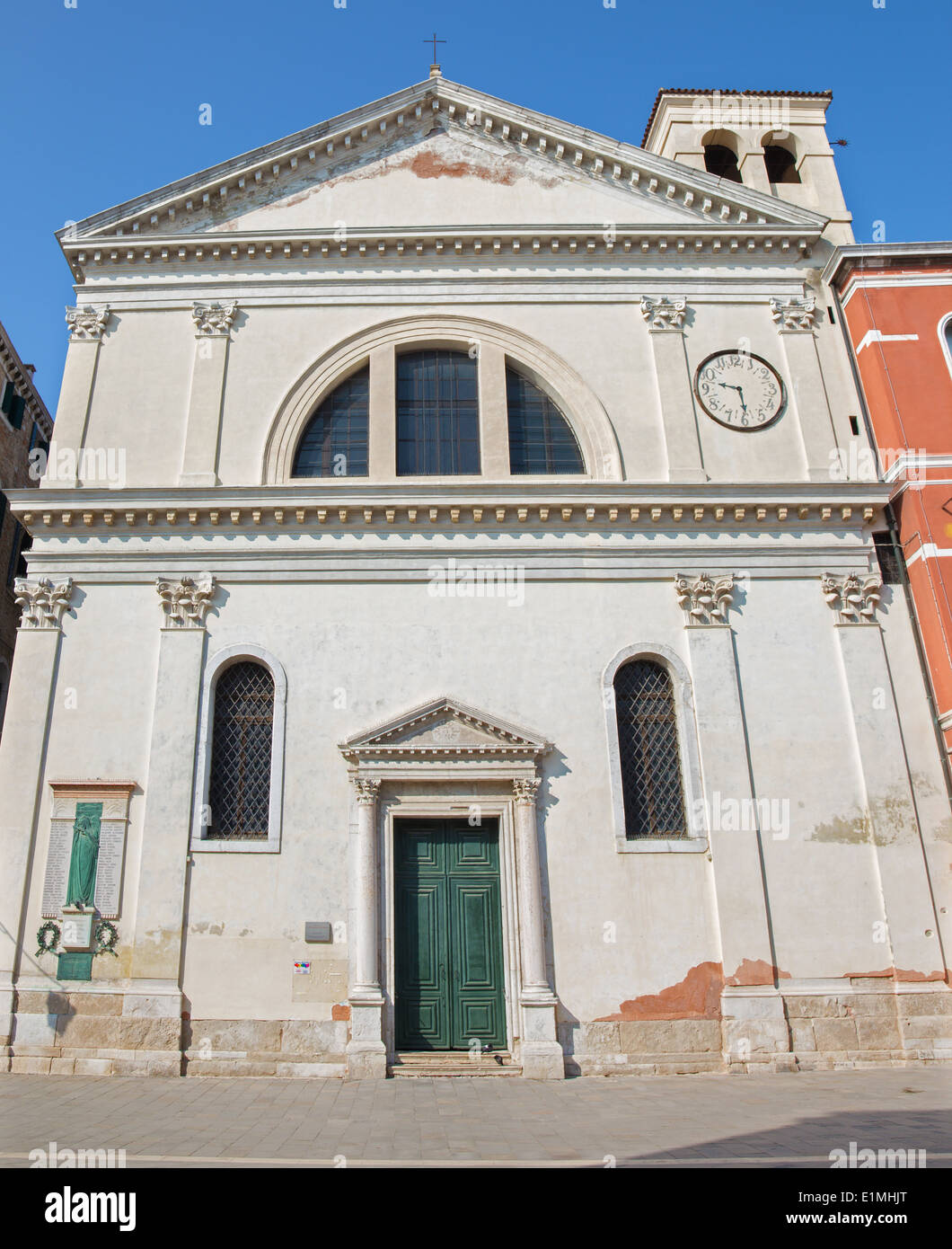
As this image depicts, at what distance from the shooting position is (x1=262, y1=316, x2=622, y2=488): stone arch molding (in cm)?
1592

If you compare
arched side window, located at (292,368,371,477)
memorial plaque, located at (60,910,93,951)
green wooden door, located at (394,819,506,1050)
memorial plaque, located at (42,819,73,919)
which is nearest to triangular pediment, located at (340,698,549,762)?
green wooden door, located at (394,819,506,1050)

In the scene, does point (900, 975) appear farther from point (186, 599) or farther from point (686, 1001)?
point (186, 599)

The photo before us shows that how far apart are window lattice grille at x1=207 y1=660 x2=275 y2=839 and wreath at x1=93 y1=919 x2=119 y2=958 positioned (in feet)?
6.17

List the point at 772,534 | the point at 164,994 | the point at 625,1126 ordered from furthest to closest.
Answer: the point at 772,534 < the point at 164,994 < the point at 625,1126

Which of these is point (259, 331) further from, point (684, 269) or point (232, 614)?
point (684, 269)

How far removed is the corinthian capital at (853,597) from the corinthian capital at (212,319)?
11.5 metres

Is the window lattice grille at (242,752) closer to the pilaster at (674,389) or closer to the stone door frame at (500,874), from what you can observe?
the stone door frame at (500,874)

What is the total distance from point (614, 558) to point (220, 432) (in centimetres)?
721

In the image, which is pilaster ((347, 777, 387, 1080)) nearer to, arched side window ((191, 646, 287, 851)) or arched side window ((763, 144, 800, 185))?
arched side window ((191, 646, 287, 851))

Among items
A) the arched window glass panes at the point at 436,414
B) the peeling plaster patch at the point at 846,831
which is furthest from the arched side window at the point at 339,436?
the peeling plaster patch at the point at 846,831

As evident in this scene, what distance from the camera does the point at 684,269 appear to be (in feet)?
57.0

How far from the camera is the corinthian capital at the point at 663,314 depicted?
16.8 metres

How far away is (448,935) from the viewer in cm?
1347
